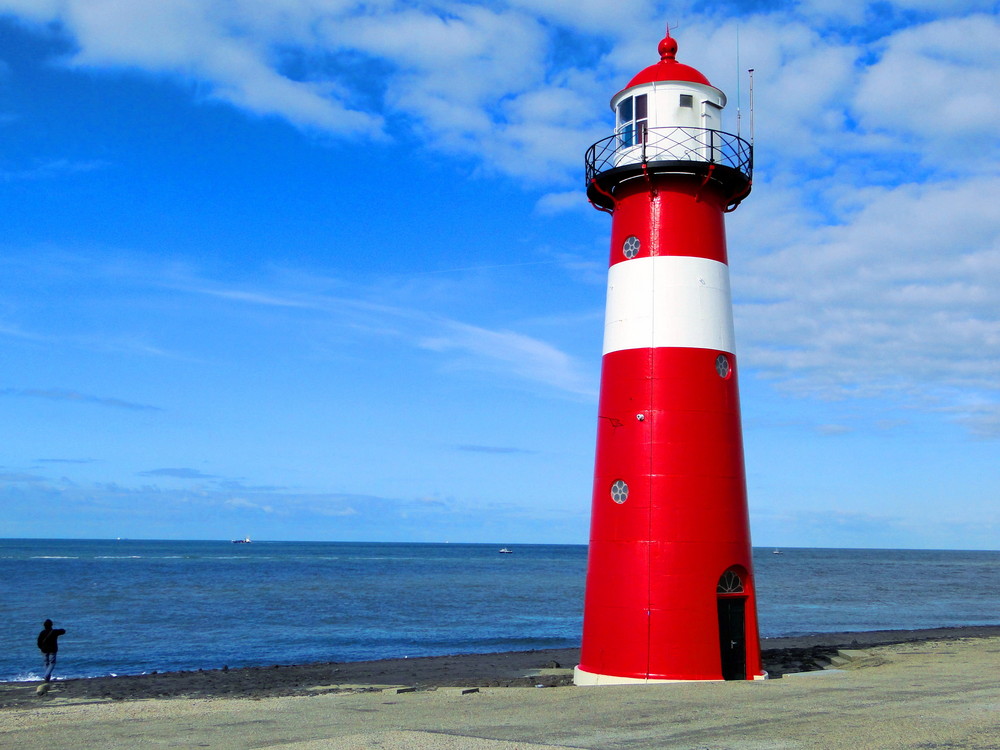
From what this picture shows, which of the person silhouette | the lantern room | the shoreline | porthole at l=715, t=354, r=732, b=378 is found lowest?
the shoreline

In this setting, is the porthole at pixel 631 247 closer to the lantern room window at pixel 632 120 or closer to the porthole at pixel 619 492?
the lantern room window at pixel 632 120

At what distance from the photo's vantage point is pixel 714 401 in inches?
575

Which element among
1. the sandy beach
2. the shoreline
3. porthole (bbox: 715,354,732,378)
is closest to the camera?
the sandy beach

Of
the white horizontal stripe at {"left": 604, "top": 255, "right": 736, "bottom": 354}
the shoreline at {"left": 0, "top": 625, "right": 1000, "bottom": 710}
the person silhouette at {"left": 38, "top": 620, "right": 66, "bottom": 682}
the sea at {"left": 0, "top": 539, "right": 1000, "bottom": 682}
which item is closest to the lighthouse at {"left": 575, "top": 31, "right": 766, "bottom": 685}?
the white horizontal stripe at {"left": 604, "top": 255, "right": 736, "bottom": 354}

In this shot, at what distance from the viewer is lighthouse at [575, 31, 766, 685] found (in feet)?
46.4

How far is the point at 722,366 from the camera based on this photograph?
1480 cm

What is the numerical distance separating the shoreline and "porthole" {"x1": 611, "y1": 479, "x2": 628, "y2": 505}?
446 centimetres

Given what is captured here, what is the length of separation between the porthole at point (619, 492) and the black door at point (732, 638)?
220 cm

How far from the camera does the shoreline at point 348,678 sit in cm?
1912

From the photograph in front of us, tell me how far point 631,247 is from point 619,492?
4027 mm

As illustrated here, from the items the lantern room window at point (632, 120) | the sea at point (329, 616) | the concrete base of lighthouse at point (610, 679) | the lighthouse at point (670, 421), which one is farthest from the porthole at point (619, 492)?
the sea at point (329, 616)

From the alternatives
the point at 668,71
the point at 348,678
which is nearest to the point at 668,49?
the point at 668,71

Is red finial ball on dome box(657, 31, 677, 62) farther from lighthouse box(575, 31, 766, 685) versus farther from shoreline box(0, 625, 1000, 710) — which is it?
shoreline box(0, 625, 1000, 710)

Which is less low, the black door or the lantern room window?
the lantern room window
